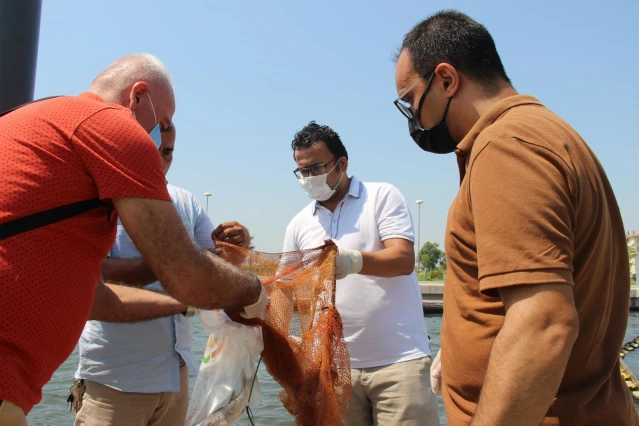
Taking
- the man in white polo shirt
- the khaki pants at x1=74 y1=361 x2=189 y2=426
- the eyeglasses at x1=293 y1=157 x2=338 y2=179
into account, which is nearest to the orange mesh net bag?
the man in white polo shirt

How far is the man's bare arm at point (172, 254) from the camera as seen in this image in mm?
1919

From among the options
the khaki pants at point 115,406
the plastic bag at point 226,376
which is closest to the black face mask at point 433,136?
the plastic bag at point 226,376

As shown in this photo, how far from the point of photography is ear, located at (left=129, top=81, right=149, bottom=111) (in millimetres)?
2609

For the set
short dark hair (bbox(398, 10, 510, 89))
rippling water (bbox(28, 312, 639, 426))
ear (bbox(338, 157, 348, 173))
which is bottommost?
rippling water (bbox(28, 312, 639, 426))

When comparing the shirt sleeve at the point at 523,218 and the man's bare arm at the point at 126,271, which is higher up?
→ the shirt sleeve at the point at 523,218

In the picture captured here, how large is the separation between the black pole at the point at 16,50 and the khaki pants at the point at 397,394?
2.50 metres

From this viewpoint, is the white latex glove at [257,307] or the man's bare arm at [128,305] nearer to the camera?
the white latex glove at [257,307]

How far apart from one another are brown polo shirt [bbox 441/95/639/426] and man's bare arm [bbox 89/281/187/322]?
1.59m

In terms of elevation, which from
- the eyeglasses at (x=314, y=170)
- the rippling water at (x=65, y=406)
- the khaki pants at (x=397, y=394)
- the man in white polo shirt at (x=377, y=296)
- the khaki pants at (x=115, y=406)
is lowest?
the rippling water at (x=65, y=406)

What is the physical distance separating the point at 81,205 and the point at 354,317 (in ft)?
7.80

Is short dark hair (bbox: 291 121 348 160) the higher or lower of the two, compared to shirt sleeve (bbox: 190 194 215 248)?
higher

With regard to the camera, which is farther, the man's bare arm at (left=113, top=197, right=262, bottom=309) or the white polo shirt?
the white polo shirt

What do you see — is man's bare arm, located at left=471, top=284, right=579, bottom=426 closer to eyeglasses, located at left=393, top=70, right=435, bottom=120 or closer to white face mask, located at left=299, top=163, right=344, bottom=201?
eyeglasses, located at left=393, top=70, right=435, bottom=120

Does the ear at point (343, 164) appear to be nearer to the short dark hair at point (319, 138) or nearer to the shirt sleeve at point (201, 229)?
the short dark hair at point (319, 138)
